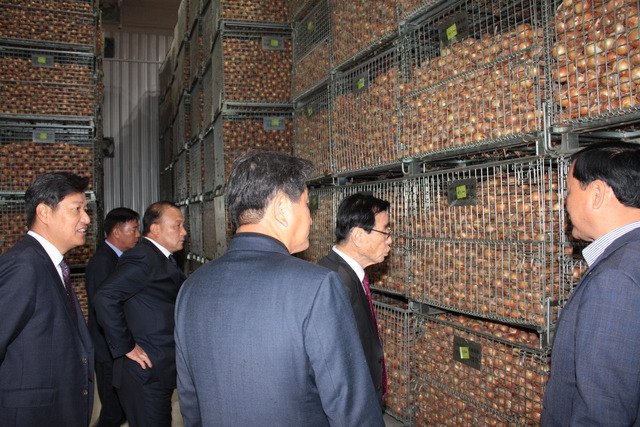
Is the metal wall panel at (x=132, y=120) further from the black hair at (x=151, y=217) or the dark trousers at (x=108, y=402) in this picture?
the black hair at (x=151, y=217)

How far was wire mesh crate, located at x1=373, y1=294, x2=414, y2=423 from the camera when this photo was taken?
11.0ft

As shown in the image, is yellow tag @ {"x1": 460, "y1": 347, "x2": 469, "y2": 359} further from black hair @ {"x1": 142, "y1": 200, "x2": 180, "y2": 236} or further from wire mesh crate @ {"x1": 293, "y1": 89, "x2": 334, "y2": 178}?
black hair @ {"x1": 142, "y1": 200, "x2": 180, "y2": 236}

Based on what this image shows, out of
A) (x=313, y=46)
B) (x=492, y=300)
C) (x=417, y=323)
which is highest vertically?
(x=313, y=46)

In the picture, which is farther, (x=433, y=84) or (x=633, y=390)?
(x=433, y=84)

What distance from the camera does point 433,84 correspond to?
9.73 ft

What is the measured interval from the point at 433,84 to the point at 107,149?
367 inches

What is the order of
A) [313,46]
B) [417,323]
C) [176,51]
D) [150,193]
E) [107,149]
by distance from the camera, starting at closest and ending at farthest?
[417,323] < [313,46] < [176,51] < [107,149] < [150,193]

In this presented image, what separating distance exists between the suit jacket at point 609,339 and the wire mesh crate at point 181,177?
7.17 metres

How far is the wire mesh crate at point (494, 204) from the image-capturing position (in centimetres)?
229

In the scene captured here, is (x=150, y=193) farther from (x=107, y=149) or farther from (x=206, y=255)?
(x=206, y=255)

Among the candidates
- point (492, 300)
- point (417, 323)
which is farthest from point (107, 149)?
point (492, 300)

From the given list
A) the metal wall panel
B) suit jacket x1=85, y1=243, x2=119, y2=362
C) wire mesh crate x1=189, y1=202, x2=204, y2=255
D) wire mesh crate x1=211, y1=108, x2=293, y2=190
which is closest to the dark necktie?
suit jacket x1=85, y1=243, x2=119, y2=362

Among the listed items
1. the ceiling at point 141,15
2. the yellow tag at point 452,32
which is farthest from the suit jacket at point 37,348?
the ceiling at point 141,15

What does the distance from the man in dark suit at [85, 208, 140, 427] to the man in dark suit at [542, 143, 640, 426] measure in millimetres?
3559
